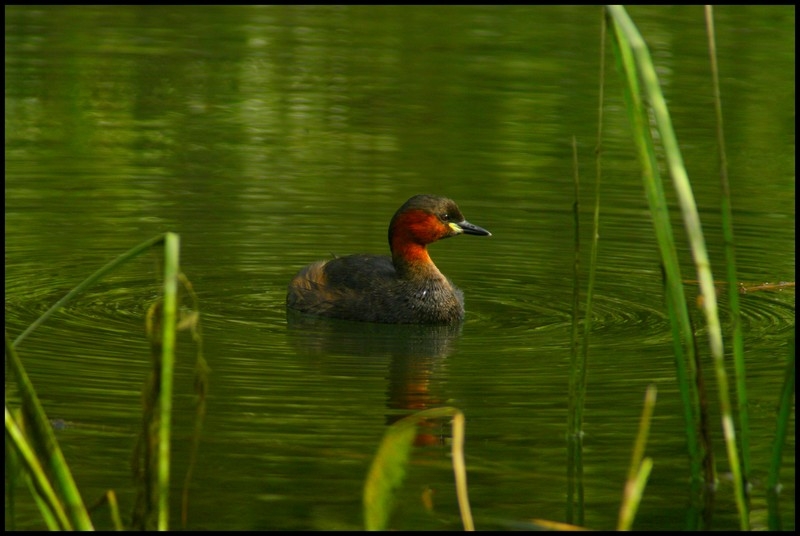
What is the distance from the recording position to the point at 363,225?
35.0 feet

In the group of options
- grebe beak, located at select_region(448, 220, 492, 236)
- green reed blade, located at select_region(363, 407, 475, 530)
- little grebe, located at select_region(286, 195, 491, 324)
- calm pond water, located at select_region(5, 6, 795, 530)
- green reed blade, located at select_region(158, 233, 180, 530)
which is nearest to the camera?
green reed blade, located at select_region(158, 233, 180, 530)

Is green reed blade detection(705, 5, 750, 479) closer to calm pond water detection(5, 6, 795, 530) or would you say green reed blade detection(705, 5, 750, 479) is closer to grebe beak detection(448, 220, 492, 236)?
calm pond water detection(5, 6, 795, 530)

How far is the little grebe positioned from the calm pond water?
6.1 inches

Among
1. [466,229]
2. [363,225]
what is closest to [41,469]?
[466,229]

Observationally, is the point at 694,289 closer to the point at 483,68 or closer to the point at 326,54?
the point at 483,68

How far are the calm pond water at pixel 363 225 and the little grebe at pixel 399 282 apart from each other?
0.16 m

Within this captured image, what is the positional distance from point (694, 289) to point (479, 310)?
1370mm

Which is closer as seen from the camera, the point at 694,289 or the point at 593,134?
the point at 694,289

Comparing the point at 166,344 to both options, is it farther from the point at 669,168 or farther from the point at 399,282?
the point at 399,282

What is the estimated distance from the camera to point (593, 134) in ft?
43.4

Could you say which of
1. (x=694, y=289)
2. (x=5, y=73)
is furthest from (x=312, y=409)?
(x=5, y=73)

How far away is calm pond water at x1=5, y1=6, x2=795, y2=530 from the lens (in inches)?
222

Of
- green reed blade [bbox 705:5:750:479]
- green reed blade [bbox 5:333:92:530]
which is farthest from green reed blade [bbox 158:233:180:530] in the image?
green reed blade [bbox 705:5:750:479]

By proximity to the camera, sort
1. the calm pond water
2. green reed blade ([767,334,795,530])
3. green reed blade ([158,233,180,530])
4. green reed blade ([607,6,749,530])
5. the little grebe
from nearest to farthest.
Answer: green reed blade ([158,233,180,530]) → green reed blade ([607,6,749,530]) → green reed blade ([767,334,795,530]) → the calm pond water → the little grebe
